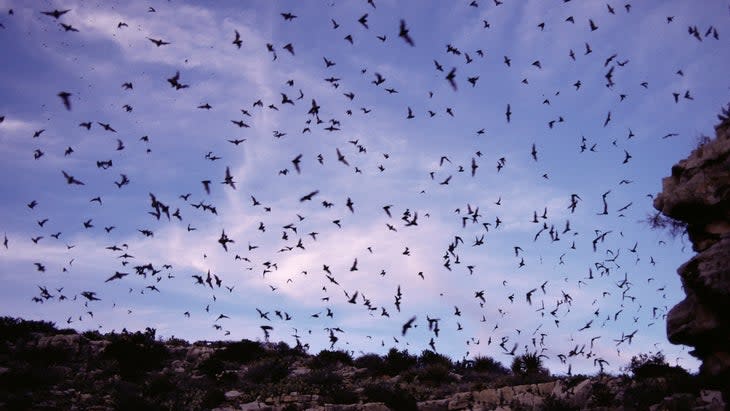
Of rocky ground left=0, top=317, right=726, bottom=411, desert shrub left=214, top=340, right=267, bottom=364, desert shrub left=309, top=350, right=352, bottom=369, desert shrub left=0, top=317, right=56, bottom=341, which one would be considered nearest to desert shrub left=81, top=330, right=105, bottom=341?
rocky ground left=0, top=317, right=726, bottom=411

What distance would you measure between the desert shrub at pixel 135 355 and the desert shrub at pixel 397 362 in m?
12.2

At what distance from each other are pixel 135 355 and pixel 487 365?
20.5 meters

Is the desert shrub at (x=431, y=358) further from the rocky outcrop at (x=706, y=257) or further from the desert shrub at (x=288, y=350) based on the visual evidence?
the rocky outcrop at (x=706, y=257)

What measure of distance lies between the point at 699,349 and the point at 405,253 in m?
12.3

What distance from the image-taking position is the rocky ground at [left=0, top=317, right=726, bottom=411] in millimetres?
15781

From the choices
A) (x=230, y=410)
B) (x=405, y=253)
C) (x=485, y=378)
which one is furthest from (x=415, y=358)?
(x=230, y=410)

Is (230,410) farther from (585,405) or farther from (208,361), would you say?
(585,405)

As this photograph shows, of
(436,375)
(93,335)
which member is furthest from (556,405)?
(93,335)

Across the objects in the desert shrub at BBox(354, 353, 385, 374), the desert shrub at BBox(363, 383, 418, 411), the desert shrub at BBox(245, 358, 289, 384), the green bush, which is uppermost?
the desert shrub at BBox(354, 353, 385, 374)

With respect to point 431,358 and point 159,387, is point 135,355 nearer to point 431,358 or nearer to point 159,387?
point 159,387

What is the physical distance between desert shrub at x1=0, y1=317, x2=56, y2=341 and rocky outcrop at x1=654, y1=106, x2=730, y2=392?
3048 cm

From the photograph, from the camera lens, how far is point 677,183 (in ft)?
49.7

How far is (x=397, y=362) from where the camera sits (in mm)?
27438

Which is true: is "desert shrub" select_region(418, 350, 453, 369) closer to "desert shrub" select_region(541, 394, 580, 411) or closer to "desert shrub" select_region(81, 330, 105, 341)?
"desert shrub" select_region(541, 394, 580, 411)
